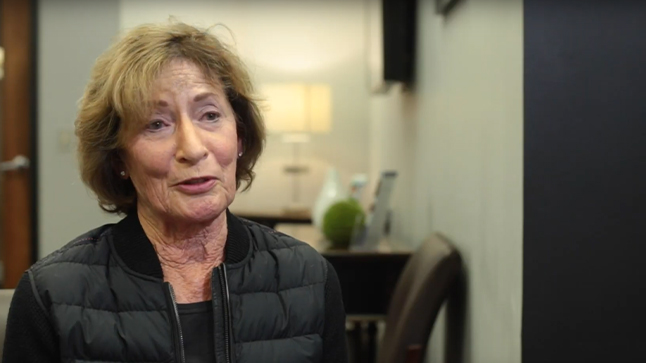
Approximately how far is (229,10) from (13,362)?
14.1ft

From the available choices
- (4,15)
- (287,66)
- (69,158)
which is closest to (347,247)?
(69,158)

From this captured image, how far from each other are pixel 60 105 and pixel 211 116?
311 cm

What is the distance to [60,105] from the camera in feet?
13.1

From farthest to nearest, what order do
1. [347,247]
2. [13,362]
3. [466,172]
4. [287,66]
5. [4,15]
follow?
[287,66] < [4,15] < [347,247] < [466,172] < [13,362]

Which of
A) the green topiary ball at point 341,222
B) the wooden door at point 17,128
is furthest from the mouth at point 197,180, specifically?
the wooden door at point 17,128

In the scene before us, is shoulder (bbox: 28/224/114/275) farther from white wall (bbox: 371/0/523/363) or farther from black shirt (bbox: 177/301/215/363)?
white wall (bbox: 371/0/523/363)

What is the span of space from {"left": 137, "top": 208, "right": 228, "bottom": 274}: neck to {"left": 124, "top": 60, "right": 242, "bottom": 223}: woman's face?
0.09 ft

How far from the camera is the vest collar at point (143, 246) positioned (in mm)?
1110

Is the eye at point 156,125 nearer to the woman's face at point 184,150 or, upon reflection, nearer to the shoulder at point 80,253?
the woman's face at point 184,150

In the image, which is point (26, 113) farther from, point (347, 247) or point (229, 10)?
point (347, 247)

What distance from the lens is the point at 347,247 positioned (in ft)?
8.16

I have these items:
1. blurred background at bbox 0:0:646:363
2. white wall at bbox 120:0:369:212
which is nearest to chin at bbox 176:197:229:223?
blurred background at bbox 0:0:646:363

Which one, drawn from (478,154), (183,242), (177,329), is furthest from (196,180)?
(478,154)

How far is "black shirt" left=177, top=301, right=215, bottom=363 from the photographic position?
3.59ft
